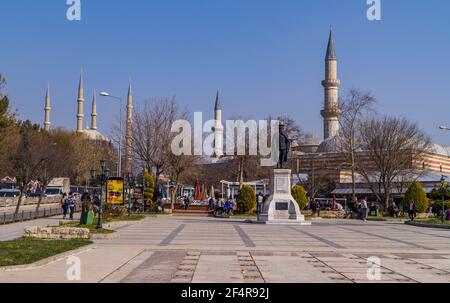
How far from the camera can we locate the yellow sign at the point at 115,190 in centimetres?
3600

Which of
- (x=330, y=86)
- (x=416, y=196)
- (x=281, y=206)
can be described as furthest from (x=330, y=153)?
(x=281, y=206)

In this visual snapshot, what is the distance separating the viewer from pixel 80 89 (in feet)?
420

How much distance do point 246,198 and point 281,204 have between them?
1101 cm

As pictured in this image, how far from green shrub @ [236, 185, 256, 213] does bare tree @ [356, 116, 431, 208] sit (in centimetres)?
1309

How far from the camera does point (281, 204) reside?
35.8 meters

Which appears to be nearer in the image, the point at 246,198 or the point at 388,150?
the point at 246,198

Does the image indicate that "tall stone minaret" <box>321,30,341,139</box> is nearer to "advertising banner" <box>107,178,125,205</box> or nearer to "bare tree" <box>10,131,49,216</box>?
"bare tree" <box>10,131,49,216</box>

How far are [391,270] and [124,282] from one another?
6.19 meters

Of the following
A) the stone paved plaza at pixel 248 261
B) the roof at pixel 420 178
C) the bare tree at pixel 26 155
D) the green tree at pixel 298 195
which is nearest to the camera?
the stone paved plaza at pixel 248 261

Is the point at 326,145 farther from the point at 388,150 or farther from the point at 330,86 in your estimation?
the point at 388,150

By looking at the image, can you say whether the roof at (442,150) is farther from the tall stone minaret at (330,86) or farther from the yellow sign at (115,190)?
the yellow sign at (115,190)

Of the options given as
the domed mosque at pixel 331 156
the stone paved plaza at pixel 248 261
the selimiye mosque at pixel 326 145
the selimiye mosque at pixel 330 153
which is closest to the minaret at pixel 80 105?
the selimiye mosque at pixel 326 145

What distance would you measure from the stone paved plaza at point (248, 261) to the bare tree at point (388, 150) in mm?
31795
